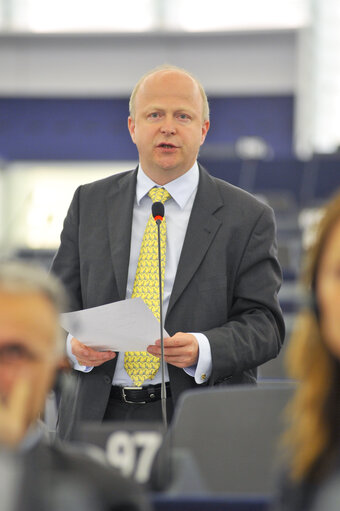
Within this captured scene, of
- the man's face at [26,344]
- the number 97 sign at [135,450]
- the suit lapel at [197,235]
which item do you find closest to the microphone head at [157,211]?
the suit lapel at [197,235]

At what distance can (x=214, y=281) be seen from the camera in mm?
2430

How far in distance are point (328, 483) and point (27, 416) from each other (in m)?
A: 0.33

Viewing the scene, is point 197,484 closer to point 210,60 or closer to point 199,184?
point 199,184

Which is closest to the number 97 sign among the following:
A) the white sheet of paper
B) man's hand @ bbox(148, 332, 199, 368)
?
the white sheet of paper

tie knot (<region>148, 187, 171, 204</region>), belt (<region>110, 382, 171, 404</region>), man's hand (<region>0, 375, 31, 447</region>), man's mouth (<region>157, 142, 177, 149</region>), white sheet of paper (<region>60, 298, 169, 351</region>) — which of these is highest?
man's mouth (<region>157, 142, 177, 149</region>)

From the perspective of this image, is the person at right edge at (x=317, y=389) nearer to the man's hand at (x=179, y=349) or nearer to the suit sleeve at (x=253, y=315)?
the man's hand at (x=179, y=349)

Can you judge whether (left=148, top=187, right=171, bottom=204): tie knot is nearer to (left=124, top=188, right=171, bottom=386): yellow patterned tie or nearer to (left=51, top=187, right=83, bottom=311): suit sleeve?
(left=124, top=188, right=171, bottom=386): yellow patterned tie

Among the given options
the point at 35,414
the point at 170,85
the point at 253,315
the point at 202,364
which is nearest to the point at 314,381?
the point at 35,414

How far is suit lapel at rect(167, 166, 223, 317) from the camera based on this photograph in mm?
2410

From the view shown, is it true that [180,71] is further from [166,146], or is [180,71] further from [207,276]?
[207,276]

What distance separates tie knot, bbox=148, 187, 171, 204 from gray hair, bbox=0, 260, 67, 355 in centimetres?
162

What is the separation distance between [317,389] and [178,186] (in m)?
1.61

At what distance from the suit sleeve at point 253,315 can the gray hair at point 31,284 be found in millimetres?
1392

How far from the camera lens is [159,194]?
2547 millimetres
